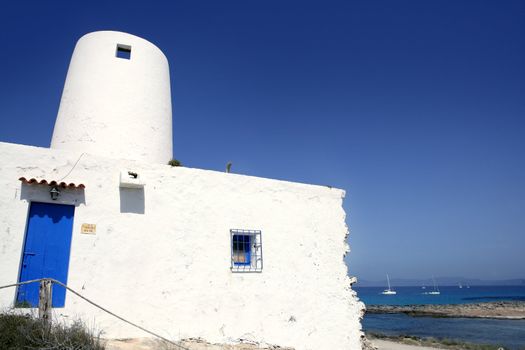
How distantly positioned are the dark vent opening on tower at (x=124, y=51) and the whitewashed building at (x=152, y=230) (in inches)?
1.5

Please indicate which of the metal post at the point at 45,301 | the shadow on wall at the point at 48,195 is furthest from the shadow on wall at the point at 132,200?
the metal post at the point at 45,301

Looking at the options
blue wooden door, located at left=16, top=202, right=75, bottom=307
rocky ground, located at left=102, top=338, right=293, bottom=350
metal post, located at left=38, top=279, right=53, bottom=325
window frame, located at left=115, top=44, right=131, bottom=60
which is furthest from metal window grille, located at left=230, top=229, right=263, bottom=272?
window frame, located at left=115, top=44, right=131, bottom=60

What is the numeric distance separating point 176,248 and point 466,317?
42626 mm

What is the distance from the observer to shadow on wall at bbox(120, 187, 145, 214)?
766cm

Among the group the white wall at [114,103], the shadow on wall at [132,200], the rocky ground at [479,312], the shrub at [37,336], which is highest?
the white wall at [114,103]

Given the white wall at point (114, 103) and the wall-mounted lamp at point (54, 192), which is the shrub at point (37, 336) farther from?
the white wall at point (114, 103)

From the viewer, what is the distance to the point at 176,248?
26.2 ft

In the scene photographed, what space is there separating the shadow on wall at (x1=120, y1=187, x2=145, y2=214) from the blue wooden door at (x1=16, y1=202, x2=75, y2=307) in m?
1.00

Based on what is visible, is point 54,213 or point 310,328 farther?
point 310,328

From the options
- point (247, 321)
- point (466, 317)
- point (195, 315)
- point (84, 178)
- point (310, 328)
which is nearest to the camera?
point (84, 178)

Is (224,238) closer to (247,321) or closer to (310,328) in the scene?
(247,321)

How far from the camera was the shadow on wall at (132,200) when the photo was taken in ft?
25.1

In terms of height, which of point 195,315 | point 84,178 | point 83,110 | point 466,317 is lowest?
point 466,317

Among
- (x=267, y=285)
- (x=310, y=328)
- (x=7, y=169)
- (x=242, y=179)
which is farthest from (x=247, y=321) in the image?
(x=7, y=169)
